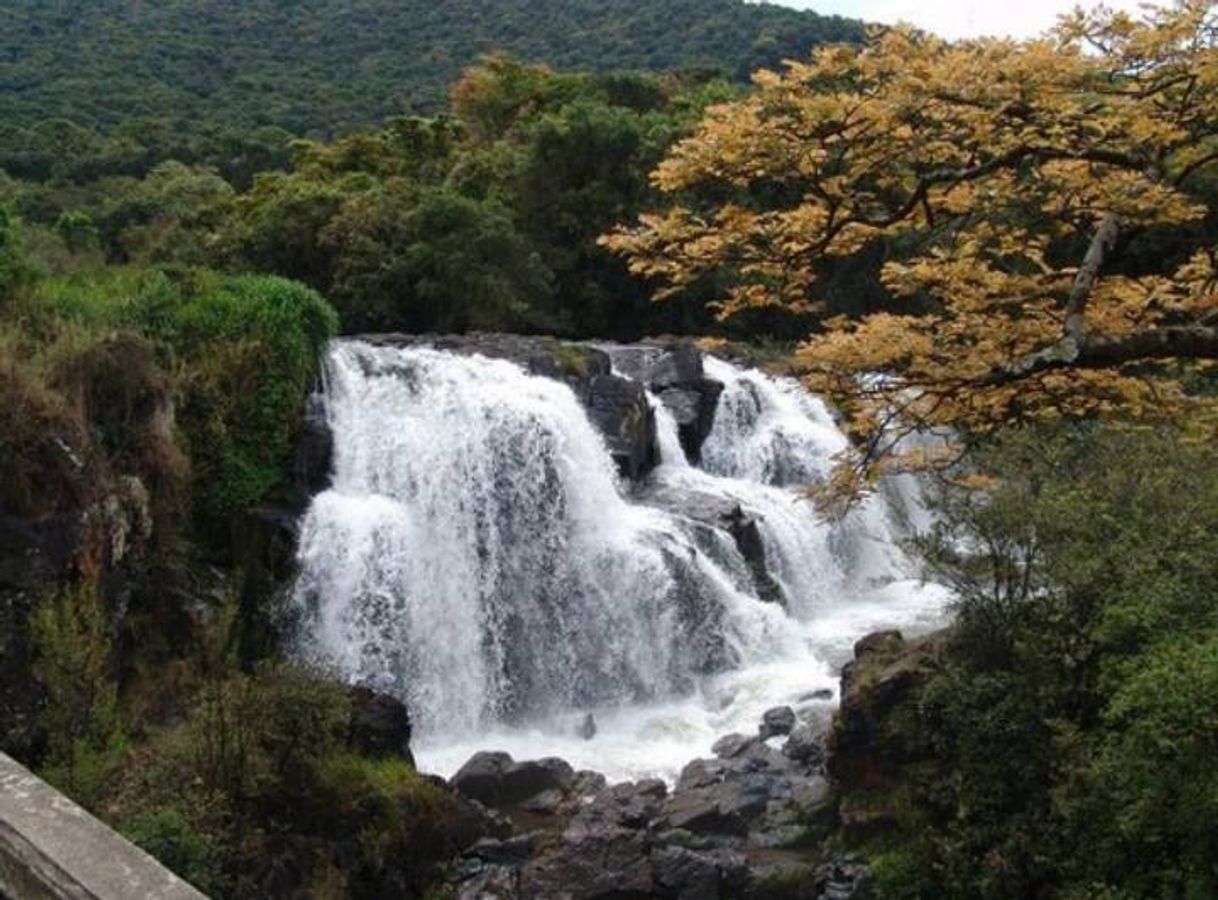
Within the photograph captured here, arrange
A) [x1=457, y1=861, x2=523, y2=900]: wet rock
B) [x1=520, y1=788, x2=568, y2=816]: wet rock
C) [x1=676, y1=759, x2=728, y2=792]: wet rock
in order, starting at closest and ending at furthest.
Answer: [x1=457, y1=861, x2=523, y2=900]: wet rock
[x1=520, y1=788, x2=568, y2=816]: wet rock
[x1=676, y1=759, x2=728, y2=792]: wet rock

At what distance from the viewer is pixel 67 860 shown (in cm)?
229

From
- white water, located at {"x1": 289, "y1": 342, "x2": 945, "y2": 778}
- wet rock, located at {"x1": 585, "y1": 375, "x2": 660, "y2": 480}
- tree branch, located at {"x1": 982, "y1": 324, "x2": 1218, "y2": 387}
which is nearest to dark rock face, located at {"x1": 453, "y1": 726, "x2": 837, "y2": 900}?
white water, located at {"x1": 289, "y1": 342, "x2": 945, "y2": 778}

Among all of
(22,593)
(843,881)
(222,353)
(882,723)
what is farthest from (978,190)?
(222,353)

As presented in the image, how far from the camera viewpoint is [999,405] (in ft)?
20.6

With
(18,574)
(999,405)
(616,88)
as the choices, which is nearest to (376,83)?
(616,88)

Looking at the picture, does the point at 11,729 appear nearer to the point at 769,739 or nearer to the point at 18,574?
the point at 18,574

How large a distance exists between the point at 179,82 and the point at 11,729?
54379 mm

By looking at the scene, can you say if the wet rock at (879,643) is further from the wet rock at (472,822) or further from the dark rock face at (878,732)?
the wet rock at (472,822)

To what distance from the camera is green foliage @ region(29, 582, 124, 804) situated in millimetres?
8500

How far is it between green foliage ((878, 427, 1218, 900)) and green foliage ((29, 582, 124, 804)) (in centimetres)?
648

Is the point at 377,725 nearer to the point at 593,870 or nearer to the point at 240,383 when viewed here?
the point at 593,870

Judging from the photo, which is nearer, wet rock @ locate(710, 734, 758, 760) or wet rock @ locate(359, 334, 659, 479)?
wet rock @ locate(710, 734, 758, 760)

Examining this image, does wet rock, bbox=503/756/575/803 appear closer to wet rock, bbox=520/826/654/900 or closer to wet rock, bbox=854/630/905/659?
wet rock, bbox=520/826/654/900

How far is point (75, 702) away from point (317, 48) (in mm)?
62501
